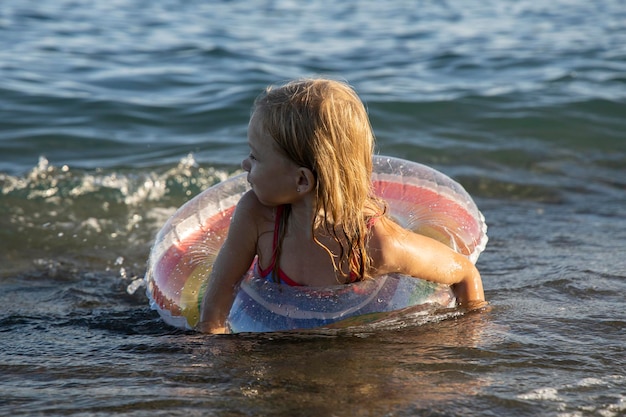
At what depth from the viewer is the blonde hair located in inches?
125

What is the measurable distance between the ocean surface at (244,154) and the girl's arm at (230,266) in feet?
0.36

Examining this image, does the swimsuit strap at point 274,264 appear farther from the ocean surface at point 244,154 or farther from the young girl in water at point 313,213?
the ocean surface at point 244,154

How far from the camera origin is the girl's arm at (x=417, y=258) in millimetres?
3477

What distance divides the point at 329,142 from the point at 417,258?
64 centimetres

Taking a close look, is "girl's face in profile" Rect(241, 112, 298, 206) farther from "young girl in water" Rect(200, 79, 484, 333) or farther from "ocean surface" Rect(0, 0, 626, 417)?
"ocean surface" Rect(0, 0, 626, 417)

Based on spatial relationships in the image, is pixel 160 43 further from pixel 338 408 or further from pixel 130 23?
pixel 338 408

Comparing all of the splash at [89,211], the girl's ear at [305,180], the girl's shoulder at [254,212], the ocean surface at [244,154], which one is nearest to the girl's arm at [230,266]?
A: the girl's shoulder at [254,212]

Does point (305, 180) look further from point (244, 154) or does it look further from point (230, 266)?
point (244, 154)

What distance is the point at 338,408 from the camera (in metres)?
2.80

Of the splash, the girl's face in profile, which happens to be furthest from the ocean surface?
the girl's face in profile

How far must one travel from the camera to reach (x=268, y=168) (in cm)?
327

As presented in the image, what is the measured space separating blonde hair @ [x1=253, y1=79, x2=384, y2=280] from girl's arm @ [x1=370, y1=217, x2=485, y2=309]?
0.30 ft

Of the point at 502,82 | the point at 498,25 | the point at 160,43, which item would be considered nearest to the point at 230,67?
the point at 160,43

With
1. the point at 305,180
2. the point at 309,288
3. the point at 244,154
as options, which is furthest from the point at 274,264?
the point at 244,154
